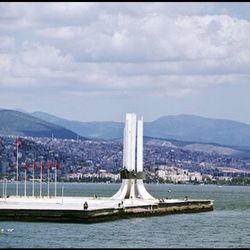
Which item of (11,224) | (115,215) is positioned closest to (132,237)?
(11,224)

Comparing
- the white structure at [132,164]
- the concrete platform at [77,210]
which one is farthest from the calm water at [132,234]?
the white structure at [132,164]

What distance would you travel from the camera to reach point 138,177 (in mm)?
103312

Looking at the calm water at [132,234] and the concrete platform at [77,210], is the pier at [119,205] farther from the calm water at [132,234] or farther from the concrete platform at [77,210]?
the calm water at [132,234]

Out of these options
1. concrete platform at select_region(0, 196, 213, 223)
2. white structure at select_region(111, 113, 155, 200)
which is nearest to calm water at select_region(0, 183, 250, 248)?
concrete platform at select_region(0, 196, 213, 223)

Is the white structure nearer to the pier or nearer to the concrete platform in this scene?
the pier

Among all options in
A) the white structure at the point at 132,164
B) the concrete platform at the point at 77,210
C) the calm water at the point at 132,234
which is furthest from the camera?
the white structure at the point at 132,164

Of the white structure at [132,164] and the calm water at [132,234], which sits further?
the white structure at [132,164]

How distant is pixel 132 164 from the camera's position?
104062 millimetres

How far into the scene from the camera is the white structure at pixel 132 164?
102000 millimetres

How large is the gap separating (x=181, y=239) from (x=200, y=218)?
86.8 ft

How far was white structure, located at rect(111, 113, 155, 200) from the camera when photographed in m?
102

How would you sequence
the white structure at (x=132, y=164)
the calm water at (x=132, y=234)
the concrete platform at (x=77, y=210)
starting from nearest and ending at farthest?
the calm water at (x=132, y=234) → the concrete platform at (x=77, y=210) → the white structure at (x=132, y=164)

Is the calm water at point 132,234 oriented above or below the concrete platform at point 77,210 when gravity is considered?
below

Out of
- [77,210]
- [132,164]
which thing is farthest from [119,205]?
[132,164]
